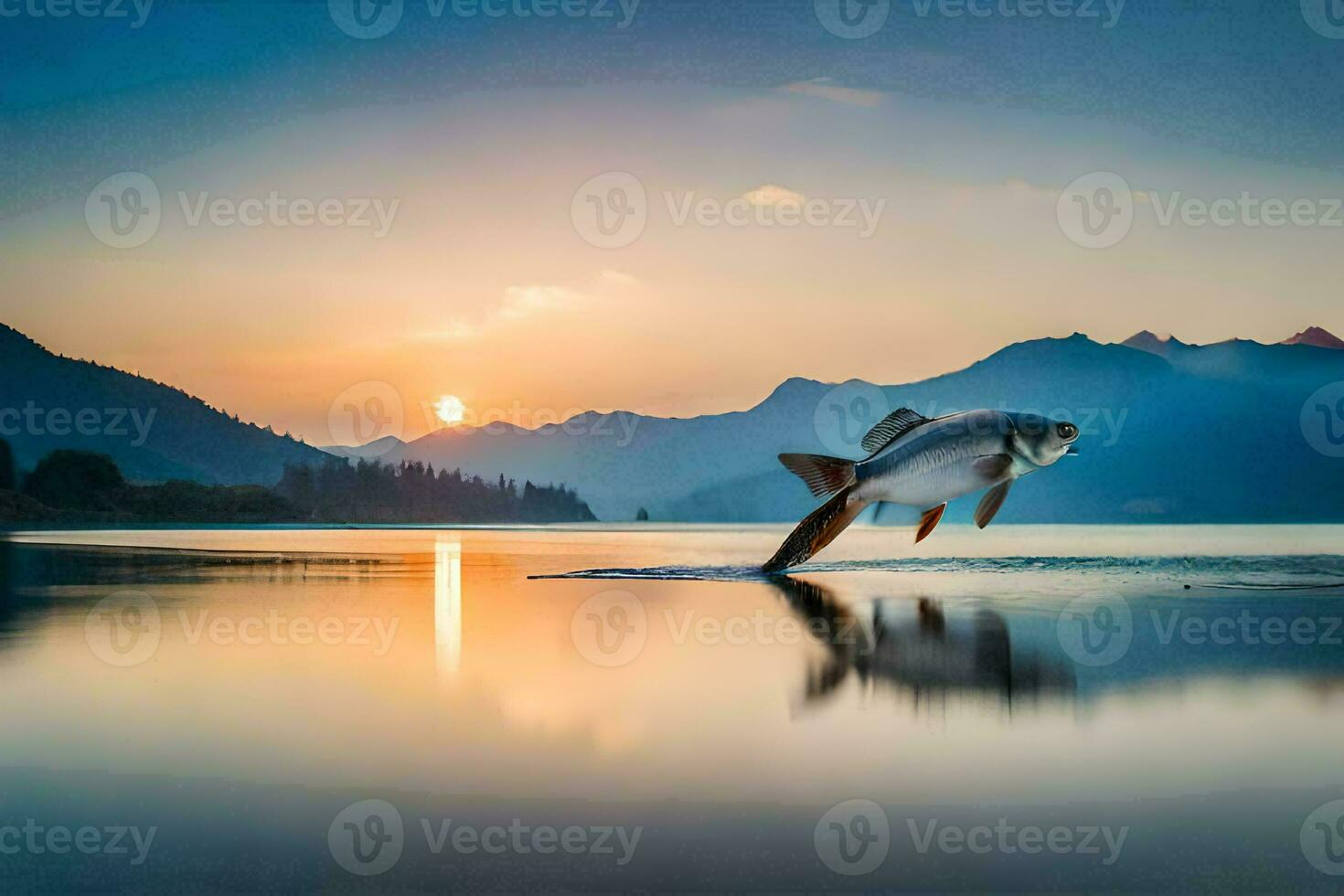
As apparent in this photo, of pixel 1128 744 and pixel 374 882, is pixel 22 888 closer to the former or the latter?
pixel 374 882

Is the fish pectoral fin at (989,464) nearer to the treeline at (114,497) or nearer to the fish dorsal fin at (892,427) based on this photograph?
the fish dorsal fin at (892,427)

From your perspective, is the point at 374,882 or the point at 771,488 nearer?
the point at 374,882

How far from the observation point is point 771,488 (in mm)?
156375

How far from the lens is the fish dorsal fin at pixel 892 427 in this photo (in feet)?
28.3

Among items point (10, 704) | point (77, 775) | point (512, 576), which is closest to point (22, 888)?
point (77, 775)

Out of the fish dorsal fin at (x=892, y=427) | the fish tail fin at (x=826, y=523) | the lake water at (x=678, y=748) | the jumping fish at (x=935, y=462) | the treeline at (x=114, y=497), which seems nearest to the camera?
the lake water at (x=678, y=748)

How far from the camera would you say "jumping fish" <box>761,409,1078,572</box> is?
8.02 m

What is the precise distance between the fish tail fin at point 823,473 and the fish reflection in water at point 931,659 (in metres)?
1.34

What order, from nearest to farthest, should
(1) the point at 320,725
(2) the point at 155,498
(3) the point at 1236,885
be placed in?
(3) the point at 1236,885 < (1) the point at 320,725 < (2) the point at 155,498

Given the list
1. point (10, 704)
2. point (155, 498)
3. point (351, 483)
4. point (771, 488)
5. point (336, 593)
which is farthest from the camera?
point (771, 488)

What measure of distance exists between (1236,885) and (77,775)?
5.16 metres

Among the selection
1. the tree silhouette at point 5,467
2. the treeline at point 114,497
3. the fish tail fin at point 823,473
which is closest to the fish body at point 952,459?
the fish tail fin at point 823,473

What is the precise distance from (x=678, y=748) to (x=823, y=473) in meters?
4.21

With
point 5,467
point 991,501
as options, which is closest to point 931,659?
point 991,501
